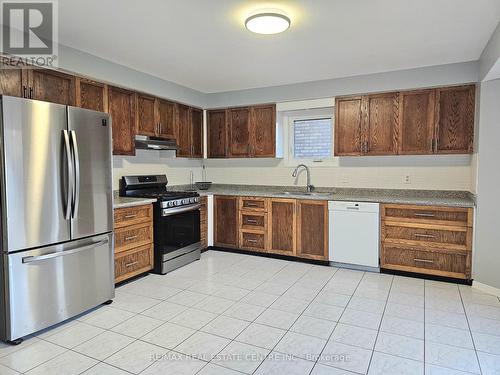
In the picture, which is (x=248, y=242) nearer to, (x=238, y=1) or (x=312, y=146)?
(x=312, y=146)

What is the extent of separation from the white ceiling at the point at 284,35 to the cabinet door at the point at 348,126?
0.40 metres

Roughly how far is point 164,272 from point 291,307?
1630mm

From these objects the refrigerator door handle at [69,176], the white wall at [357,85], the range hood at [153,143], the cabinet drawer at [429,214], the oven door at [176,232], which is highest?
the white wall at [357,85]

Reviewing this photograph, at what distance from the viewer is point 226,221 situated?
4.92 m

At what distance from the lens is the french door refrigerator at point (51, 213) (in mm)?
2355

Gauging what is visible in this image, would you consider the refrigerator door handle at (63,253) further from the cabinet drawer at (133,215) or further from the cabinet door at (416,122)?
the cabinet door at (416,122)

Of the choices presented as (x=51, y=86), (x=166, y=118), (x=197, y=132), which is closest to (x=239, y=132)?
(x=197, y=132)

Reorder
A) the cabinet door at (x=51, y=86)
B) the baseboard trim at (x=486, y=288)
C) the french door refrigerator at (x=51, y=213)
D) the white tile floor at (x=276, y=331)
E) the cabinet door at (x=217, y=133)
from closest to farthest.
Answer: the white tile floor at (x=276, y=331)
the french door refrigerator at (x=51, y=213)
the cabinet door at (x=51, y=86)
the baseboard trim at (x=486, y=288)
the cabinet door at (x=217, y=133)

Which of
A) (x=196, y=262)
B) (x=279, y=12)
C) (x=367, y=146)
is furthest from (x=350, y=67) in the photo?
(x=196, y=262)

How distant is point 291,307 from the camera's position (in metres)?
3.04

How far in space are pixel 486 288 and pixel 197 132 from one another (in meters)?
4.15

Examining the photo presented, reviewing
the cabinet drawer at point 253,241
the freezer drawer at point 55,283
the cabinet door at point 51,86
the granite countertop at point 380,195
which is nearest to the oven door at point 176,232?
the granite countertop at point 380,195

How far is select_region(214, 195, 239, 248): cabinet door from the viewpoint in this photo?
191 inches

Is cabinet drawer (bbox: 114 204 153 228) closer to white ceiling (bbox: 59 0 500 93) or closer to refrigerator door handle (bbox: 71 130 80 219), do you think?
refrigerator door handle (bbox: 71 130 80 219)
